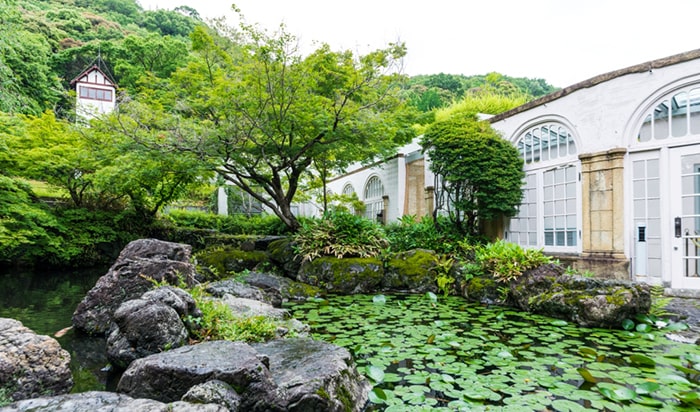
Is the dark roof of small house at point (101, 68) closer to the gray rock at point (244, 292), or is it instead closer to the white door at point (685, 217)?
the gray rock at point (244, 292)

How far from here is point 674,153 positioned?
6.05 meters

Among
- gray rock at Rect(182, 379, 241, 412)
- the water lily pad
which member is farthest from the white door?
gray rock at Rect(182, 379, 241, 412)

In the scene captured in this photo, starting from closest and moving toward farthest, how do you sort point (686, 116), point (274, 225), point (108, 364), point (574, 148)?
point (108, 364) → point (686, 116) → point (574, 148) → point (274, 225)

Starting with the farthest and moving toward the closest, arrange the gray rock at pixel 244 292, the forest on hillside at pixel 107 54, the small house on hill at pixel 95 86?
the small house on hill at pixel 95 86 < the forest on hillside at pixel 107 54 < the gray rock at pixel 244 292

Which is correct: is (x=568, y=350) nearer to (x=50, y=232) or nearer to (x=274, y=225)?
(x=274, y=225)

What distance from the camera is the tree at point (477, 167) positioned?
8.05 m

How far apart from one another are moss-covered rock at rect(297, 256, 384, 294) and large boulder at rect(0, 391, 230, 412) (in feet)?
17.1

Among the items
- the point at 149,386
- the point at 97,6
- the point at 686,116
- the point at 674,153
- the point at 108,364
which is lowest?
the point at 108,364

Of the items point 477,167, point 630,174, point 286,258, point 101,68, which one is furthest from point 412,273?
point 101,68

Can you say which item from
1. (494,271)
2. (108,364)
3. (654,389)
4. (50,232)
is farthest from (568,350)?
(50,232)

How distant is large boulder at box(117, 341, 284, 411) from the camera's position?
2293 millimetres

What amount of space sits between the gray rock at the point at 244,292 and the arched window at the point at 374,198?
7339 mm

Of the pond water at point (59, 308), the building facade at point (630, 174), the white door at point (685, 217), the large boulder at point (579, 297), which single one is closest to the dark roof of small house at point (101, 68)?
the pond water at point (59, 308)

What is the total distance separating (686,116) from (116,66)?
96.7 feet
